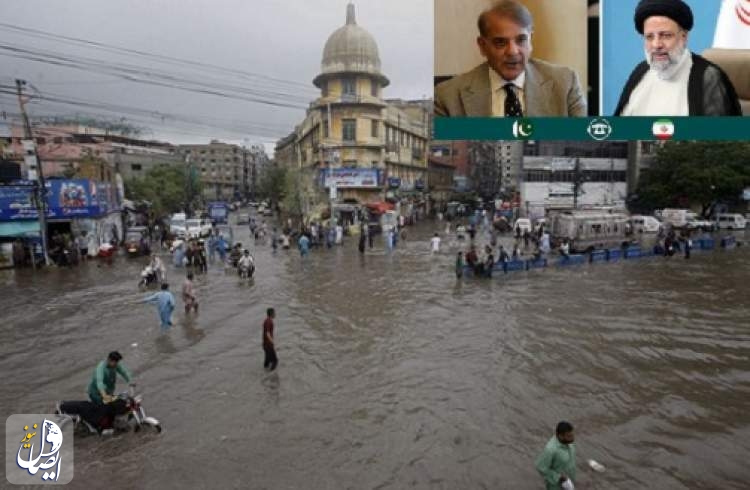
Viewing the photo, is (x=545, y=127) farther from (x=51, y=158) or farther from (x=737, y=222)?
(x=51, y=158)

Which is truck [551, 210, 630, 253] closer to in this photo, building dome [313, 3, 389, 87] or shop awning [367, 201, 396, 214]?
shop awning [367, 201, 396, 214]

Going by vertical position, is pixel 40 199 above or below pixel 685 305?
above

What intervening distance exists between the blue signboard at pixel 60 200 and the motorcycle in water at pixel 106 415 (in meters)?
20.8

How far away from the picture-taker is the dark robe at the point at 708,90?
1354cm

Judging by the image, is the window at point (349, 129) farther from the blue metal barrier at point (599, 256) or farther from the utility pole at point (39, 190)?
the blue metal barrier at point (599, 256)

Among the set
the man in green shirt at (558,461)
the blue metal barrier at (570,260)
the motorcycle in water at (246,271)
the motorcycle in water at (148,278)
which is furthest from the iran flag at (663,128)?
the motorcycle in water at (148,278)

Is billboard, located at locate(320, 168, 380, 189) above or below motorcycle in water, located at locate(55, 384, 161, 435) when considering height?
above

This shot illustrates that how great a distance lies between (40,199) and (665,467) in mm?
26088

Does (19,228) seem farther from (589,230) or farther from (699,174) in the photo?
(699,174)

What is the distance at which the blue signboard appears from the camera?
79.4 feet

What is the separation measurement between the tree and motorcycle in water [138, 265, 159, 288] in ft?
140

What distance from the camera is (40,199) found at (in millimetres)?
24594

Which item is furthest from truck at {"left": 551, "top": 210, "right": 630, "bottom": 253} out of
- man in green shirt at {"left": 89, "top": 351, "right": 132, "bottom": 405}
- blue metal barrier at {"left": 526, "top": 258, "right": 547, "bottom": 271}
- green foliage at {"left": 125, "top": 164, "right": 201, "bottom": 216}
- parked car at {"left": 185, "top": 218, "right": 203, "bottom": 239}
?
green foliage at {"left": 125, "top": 164, "right": 201, "bottom": 216}

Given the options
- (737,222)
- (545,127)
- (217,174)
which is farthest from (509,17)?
(217,174)
